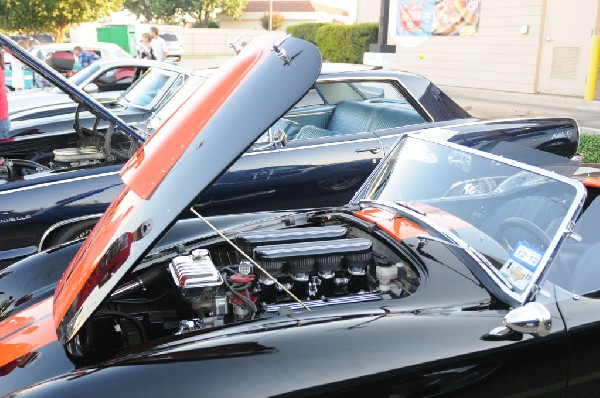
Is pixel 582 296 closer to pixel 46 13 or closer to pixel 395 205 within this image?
pixel 395 205

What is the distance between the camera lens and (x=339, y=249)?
9.15 feet

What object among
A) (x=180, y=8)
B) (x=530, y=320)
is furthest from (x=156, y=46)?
(x=180, y=8)

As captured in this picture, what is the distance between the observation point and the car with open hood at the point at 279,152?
4.29 m

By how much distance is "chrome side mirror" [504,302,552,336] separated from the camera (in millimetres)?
2207

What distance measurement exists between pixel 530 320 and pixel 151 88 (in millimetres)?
5895

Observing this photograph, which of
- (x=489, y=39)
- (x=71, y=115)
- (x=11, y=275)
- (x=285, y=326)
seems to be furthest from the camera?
(x=489, y=39)

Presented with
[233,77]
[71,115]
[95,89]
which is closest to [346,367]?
[233,77]

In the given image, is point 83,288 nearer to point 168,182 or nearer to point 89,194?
point 168,182

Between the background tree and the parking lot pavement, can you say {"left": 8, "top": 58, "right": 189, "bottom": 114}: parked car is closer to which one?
the parking lot pavement

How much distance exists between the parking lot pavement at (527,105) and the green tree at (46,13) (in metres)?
11.6

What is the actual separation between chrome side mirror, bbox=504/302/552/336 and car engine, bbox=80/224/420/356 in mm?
430

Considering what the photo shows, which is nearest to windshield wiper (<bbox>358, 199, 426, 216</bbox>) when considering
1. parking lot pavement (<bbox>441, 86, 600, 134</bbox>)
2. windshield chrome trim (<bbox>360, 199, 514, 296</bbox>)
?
windshield chrome trim (<bbox>360, 199, 514, 296</bbox>)

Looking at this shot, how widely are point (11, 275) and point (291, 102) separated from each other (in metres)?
1.80

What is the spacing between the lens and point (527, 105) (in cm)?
1507
